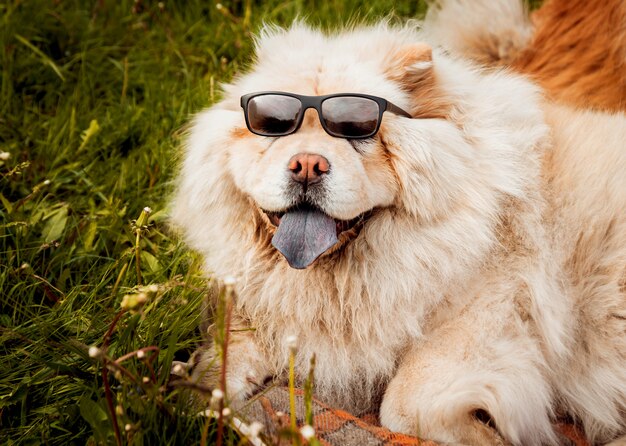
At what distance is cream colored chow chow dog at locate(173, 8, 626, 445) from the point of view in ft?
8.28

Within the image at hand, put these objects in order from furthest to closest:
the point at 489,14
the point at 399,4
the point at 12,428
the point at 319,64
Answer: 1. the point at 399,4
2. the point at 489,14
3. the point at 319,64
4. the point at 12,428

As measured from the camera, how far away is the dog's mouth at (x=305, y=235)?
2510 mm

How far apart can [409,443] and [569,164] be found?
131cm

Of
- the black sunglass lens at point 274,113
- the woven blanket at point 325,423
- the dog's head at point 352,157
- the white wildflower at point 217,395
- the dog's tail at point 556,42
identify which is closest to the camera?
the white wildflower at point 217,395

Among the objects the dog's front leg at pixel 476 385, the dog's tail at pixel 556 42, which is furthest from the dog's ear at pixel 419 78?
the dog's tail at pixel 556 42

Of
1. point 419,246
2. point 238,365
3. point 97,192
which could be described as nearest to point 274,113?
point 419,246

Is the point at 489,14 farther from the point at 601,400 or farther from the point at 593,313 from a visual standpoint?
the point at 601,400

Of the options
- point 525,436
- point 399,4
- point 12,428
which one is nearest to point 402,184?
point 525,436

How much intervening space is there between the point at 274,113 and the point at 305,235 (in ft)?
1.59

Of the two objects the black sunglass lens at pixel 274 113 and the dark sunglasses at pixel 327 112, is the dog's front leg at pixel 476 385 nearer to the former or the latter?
the dark sunglasses at pixel 327 112

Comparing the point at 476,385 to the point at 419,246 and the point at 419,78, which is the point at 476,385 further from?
the point at 419,78

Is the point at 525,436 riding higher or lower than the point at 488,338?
lower

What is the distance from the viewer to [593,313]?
8.85ft

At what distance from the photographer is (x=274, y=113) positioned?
8.56 ft
